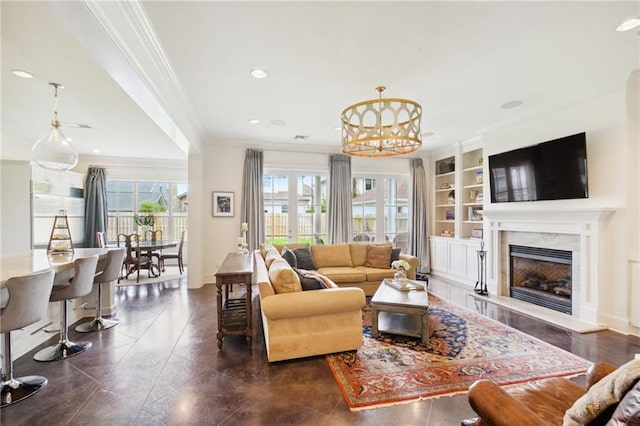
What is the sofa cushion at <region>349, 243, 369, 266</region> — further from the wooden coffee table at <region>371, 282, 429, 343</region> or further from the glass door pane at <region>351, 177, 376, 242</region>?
the wooden coffee table at <region>371, 282, 429, 343</region>

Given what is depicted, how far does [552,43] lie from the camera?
2584 mm

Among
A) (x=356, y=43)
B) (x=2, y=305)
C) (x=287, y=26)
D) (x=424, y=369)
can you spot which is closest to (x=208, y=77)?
(x=287, y=26)

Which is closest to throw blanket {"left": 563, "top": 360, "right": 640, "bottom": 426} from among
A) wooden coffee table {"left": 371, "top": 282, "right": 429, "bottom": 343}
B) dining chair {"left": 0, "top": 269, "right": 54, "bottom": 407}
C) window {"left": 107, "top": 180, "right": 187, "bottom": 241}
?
wooden coffee table {"left": 371, "top": 282, "right": 429, "bottom": 343}

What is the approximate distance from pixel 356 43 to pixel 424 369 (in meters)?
2.94

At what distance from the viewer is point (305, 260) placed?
4.89 meters

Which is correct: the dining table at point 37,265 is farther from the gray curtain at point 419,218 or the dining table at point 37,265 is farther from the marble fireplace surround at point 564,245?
the gray curtain at point 419,218

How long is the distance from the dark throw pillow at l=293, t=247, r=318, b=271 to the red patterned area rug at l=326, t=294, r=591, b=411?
165 centimetres

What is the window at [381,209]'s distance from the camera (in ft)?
22.5

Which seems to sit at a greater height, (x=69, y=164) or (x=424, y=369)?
(x=69, y=164)

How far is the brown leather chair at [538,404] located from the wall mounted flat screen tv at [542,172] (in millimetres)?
3207

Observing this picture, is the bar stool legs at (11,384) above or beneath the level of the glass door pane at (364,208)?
beneath

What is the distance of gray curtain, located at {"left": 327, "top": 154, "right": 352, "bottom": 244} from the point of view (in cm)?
641

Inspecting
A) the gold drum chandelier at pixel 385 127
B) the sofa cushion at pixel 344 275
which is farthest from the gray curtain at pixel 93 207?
the gold drum chandelier at pixel 385 127

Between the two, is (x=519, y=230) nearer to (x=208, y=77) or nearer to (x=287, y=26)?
(x=287, y=26)
